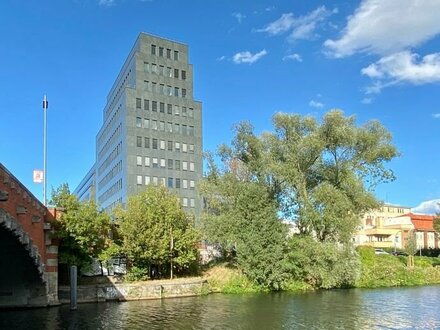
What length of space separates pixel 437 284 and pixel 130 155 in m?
58.1

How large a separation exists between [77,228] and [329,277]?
23.9m

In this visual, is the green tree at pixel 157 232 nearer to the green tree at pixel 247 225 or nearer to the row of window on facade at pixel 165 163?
the green tree at pixel 247 225

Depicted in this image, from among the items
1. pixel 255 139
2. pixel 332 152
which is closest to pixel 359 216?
pixel 332 152

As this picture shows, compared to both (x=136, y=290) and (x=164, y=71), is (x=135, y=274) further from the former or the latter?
(x=164, y=71)

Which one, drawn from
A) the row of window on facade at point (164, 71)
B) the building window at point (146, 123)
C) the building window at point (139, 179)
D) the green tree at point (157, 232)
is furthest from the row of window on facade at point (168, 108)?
the green tree at point (157, 232)

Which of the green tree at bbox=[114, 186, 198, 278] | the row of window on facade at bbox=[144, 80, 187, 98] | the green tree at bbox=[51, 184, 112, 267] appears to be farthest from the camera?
the row of window on facade at bbox=[144, 80, 187, 98]

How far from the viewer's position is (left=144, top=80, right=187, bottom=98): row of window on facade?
101 m

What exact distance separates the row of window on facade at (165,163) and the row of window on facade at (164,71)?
56.6ft

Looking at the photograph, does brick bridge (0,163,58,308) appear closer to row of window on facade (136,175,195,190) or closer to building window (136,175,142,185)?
building window (136,175,142,185)

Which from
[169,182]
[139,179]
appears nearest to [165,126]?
[169,182]

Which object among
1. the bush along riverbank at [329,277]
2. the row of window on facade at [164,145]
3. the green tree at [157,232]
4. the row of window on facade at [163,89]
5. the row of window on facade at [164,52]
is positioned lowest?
the bush along riverbank at [329,277]

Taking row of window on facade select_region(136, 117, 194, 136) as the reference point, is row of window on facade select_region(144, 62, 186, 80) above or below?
above

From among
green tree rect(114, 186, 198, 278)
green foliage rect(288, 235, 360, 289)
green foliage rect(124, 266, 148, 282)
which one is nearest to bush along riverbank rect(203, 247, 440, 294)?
green foliage rect(288, 235, 360, 289)

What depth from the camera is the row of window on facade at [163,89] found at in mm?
100544
